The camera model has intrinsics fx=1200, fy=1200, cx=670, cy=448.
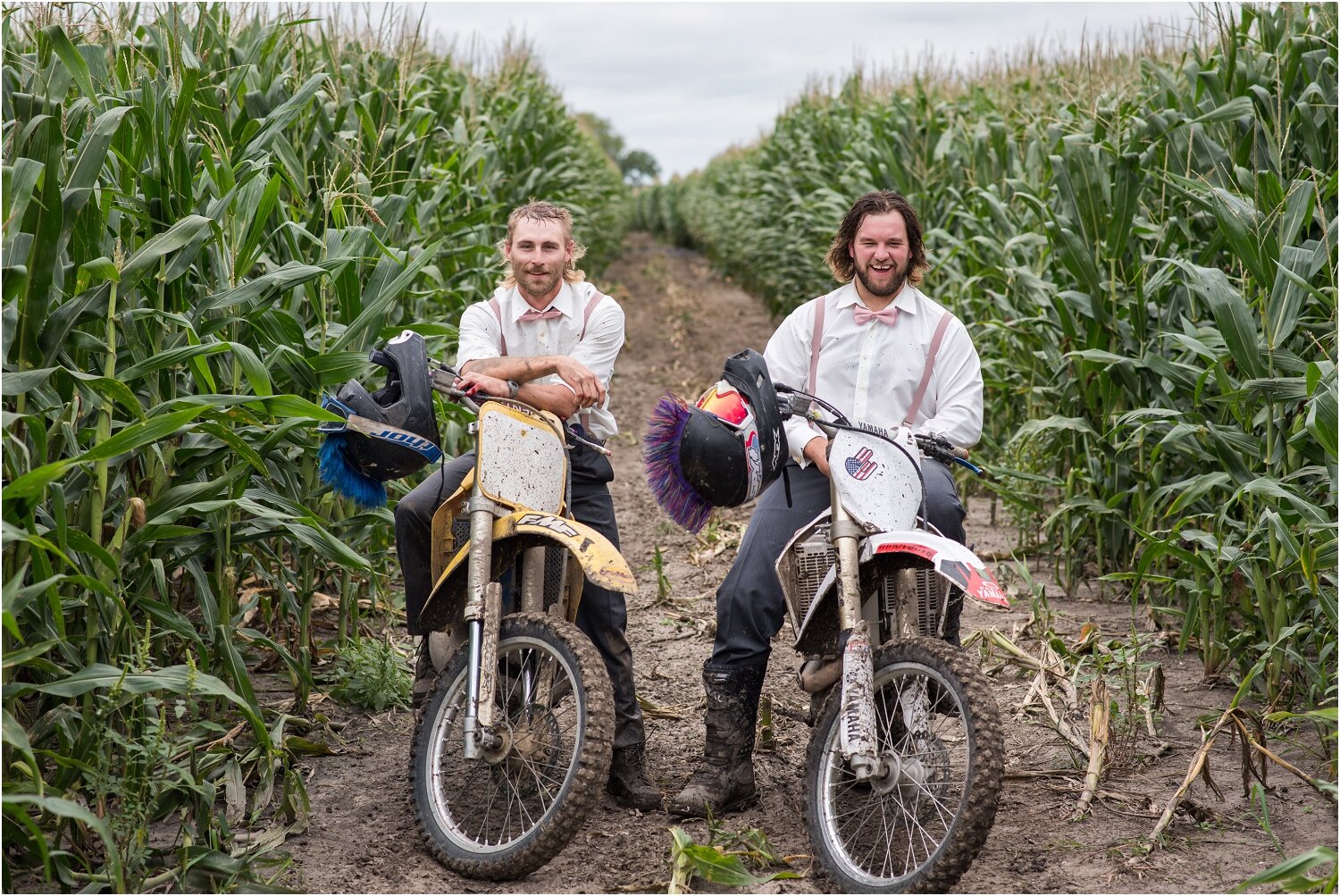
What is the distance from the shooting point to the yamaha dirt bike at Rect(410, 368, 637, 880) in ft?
10.2

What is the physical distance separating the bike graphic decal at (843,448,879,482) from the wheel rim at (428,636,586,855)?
0.92 metres

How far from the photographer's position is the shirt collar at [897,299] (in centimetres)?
369

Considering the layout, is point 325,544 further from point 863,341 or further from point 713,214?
point 713,214

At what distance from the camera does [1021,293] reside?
673 cm

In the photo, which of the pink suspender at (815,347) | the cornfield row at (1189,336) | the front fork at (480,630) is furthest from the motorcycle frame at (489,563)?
the cornfield row at (1189,336)

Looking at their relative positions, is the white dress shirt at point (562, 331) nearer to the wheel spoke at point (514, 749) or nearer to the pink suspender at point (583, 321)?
the pink suspender at point (583, 321)

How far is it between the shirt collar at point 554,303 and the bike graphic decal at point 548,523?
73 cm

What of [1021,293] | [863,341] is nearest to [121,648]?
[863,341]

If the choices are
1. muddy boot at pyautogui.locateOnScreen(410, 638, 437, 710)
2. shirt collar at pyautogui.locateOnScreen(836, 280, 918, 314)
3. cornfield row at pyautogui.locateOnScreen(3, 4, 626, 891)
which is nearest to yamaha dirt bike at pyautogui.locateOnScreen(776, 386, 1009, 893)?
shirt collar at pyautogui.locateOnScreen(836, 280, 918, 314)

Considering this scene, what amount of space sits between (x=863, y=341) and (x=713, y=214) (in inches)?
905

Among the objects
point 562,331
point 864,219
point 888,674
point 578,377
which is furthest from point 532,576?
point 864,219

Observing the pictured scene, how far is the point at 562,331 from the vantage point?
3803mm

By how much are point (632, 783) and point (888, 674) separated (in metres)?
1.03

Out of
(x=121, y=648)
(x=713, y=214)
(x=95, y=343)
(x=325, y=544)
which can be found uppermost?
(x=713, y=214)
